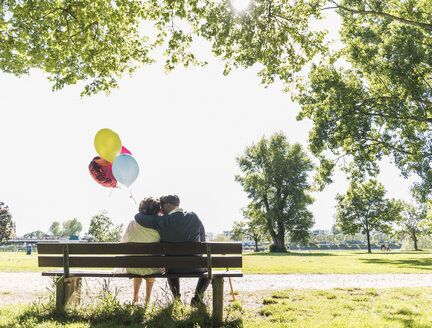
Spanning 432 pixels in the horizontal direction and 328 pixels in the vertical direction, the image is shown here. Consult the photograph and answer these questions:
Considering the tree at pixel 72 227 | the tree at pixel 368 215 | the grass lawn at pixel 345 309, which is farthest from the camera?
the tree at pixel 72 227

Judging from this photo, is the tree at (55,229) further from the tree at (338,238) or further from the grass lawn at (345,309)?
the grass lawn at (345,309)

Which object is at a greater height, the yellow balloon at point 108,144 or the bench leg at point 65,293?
the yellow balloon at point 108,144

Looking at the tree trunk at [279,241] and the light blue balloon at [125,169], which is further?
the tree trunk at [279,241]

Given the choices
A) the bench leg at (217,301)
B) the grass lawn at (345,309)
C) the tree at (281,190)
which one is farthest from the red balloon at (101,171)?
the tree at (281,190)

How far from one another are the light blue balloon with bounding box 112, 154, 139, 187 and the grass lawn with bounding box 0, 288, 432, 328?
231cm

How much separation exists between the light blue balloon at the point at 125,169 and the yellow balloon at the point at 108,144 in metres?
0.34

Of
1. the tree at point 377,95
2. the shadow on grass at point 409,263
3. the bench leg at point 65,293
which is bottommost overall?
the shadow on grass at point 409,263

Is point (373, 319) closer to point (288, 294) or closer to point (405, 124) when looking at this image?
point (288, 294)

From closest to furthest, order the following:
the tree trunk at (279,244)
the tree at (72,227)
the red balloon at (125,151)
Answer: the red balloon at (125,151) < the tree trunk at (279,244) < the tree at (72,227)

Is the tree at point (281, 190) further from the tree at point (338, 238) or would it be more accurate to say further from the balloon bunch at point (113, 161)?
the tree at point (338, 238)

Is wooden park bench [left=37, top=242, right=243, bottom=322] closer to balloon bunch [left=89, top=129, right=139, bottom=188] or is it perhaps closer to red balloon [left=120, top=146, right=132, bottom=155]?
balloon bunch [left=89, top=129, right=139, bottom=188]

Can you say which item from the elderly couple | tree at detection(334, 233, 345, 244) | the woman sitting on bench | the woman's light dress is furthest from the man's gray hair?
tree at detection(334, 233, 345, 244)

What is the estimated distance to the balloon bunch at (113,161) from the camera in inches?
236

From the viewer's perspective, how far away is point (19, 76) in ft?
33.8
